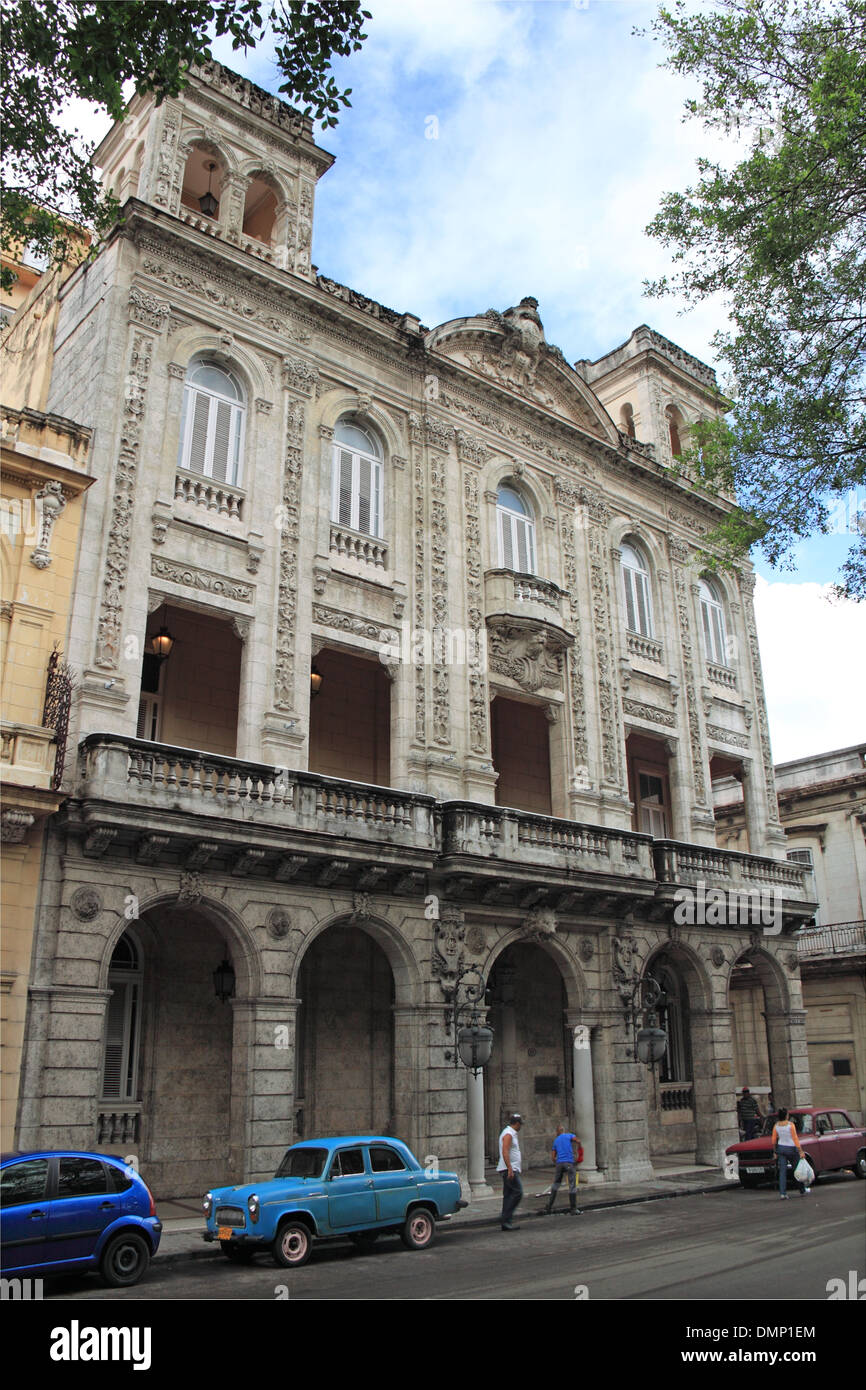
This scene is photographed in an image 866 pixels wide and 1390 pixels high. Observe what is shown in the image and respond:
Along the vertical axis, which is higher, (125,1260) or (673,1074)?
(673,1074)

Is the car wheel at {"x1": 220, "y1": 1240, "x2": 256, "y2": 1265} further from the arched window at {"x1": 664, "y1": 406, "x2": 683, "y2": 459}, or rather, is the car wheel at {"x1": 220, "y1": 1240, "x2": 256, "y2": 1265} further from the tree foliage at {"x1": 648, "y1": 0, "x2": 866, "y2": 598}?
the arched window at {"x1": 664, "y1": 406, "x2": 683, "y2": 459}

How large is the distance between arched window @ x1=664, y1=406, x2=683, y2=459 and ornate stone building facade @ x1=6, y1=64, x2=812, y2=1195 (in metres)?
3.87

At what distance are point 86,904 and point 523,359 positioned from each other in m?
16.2

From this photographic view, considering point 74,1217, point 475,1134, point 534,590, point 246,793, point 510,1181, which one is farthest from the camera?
point 534,590

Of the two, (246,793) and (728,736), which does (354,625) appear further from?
(728,736)

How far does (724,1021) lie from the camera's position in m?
24.8

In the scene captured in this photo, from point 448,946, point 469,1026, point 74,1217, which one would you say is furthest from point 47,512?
point 469,1026

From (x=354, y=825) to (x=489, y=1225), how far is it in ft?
21.4

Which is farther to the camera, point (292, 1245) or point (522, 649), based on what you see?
point (522, 649)

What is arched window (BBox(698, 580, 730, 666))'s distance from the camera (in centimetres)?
2908

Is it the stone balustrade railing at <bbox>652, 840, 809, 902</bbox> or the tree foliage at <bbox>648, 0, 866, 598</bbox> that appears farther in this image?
the stone balustrade railing at <bbox>652, 840, 809, 902</bbox>

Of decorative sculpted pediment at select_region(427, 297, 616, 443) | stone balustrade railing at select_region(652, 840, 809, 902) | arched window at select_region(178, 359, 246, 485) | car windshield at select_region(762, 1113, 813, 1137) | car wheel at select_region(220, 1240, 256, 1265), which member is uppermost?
decorative sculpted pediment at select_region(427, 297, 616, 443)

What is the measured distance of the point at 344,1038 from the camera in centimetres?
2047

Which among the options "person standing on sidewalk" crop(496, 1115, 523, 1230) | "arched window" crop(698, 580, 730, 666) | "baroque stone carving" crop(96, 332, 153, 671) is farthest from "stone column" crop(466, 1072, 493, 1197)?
"arched window" crop(698, 580, 730, 666)
